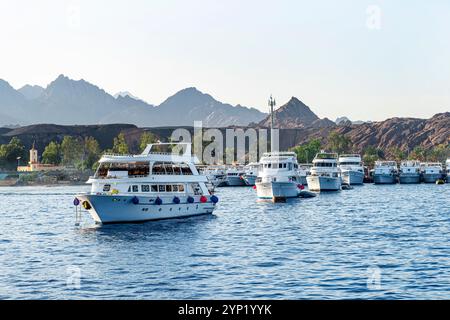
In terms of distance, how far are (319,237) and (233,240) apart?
7.98 metres

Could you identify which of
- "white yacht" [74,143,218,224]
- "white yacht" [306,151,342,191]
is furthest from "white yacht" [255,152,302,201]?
"white yacht" [74,143,218,224]

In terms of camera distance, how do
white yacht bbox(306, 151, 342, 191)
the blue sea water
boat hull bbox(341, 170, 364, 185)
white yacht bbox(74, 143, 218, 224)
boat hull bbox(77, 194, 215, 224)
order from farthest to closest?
boat hull bbox(341, 170, 364, 185)
white yacht bbox(306, 151, 342, 191)
white yacht bbox(74, 143, 218, 224)
boat hull bbox(77, 194, 215, 224)
the blue sea water

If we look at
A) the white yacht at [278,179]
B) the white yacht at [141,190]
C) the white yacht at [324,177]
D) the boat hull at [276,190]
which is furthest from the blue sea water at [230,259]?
the white yacht at [324,177]

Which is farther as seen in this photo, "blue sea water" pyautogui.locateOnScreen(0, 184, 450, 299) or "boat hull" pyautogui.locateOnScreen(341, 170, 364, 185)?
"boat hull" pyautogui.locateOnScreen(341, 170, 364, 185)

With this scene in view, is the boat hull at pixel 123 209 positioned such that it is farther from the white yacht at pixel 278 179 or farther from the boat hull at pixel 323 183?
the boat hull at pixel 323 183

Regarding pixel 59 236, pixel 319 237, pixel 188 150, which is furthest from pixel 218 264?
pixel 188 150

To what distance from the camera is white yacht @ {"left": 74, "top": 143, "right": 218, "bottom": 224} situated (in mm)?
63250

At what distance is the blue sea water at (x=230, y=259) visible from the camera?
31.0 metres

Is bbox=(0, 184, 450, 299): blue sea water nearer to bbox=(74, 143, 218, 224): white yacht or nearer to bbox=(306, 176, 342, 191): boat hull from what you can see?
bbox=(74, 143, 218, 224): white yacht

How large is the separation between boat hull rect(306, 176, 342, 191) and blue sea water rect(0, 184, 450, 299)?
204 feet

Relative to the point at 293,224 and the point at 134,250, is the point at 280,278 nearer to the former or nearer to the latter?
the point at 134,250

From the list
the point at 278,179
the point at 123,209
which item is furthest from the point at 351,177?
the point at 123,209

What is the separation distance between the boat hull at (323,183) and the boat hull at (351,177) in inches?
2099

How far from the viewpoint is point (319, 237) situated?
55250 mm
